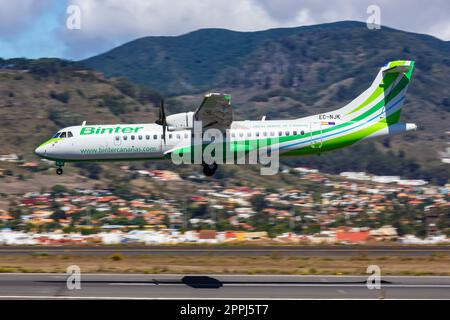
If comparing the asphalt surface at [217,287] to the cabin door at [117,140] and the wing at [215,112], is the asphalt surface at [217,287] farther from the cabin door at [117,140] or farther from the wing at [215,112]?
the wing at [215,112]

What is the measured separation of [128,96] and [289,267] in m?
113

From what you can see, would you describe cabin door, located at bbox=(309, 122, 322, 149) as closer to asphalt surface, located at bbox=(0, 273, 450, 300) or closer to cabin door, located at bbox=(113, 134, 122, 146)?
asphalt surface, located at bbox=(0, 273, 450, 300)

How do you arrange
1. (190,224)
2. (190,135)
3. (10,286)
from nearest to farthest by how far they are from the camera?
(10,286)
(190,135)
(190,224)

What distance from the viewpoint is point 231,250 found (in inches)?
2158

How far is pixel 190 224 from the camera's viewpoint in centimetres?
9056

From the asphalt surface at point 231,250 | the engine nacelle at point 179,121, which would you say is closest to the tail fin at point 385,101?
the engine nacelle at point 179,121

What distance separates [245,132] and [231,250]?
2157 centimetres

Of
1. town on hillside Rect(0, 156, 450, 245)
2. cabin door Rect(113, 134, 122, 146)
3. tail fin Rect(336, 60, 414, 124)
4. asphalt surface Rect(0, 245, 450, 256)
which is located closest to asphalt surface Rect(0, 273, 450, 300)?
cabin door Rect(113, 134, 122, 146)

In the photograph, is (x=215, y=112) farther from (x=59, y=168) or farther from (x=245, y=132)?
(x=59, y=168)

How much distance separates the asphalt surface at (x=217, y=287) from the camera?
2755 cm

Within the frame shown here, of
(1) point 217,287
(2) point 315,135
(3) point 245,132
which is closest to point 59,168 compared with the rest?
(3) point 245,132

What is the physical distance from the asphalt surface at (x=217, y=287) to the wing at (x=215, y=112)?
26.5ft
